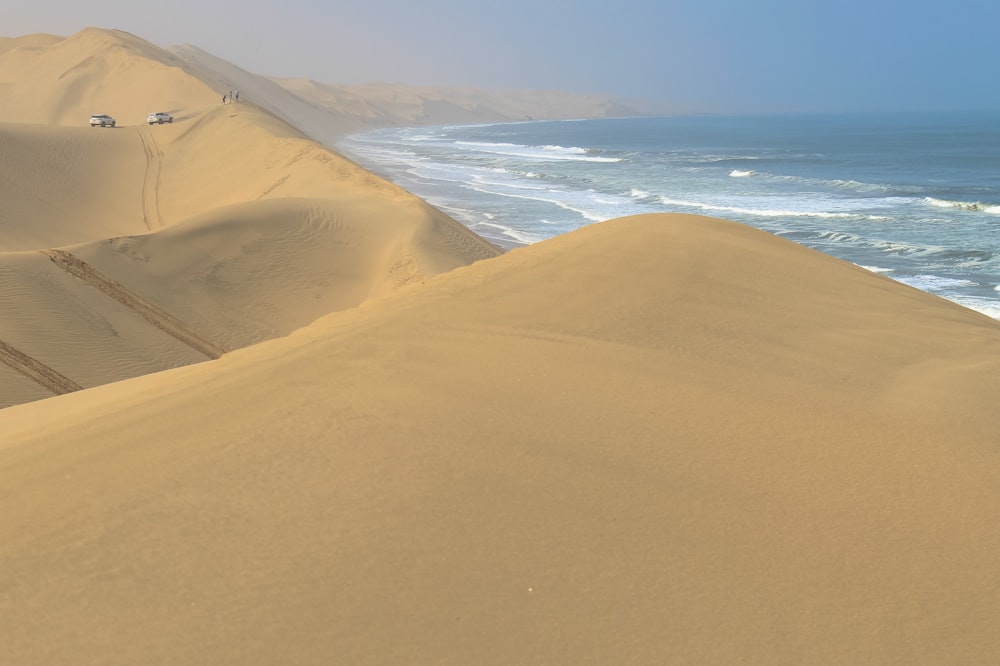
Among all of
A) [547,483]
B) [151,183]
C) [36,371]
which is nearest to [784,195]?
[151,183]

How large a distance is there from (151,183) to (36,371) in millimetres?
21140

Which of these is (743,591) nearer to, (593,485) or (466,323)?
(593,485)

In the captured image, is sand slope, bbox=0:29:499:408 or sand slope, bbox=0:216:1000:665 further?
sand slope, bbox=0:29:499:408

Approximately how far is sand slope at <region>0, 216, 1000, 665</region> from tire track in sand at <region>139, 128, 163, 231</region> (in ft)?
73.2

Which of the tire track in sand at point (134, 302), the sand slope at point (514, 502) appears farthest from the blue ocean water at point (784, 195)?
the sand slope at point (514, 502)

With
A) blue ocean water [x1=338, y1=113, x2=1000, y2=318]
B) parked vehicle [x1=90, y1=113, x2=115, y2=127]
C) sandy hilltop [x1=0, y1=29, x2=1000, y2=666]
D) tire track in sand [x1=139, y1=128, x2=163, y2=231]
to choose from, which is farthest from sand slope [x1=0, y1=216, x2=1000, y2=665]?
parked vehicle [x1=90, y1=113, x2=115, y2=127]

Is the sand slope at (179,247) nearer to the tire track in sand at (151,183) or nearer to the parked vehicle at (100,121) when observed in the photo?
the tire track in sand at (151,183)

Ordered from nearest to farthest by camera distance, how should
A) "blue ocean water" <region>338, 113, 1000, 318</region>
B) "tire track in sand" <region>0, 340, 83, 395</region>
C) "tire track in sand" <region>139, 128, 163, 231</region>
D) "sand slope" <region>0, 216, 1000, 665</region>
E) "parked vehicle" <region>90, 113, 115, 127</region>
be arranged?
"sand slope" <region>0, 216, 1000, 665</region> < "tire track in sand" <region>0, 340, 83, 395</region> < "blue ocean water" <region>338, 113, 1000, 318</region> < "tire track in sand" <region>139, 128, 163, 231</region> < "parked vehicle" <region>90, 113, 115, 127</region>

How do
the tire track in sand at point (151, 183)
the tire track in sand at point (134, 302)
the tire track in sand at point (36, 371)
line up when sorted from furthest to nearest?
the tire track in sand at point (151, 183) < the tire track in sand at point (134, 302) < the tire track in sand at point (36, 371)

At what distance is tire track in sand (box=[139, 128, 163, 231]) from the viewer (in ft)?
91.4

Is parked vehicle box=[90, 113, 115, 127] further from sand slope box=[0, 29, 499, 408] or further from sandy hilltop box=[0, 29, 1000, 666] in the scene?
sandy hilltop box=[0, 29, 1000, 666]

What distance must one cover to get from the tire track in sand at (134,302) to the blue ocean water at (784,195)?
11366mm

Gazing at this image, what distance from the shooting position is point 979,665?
352cm

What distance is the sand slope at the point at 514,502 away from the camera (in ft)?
11.9
